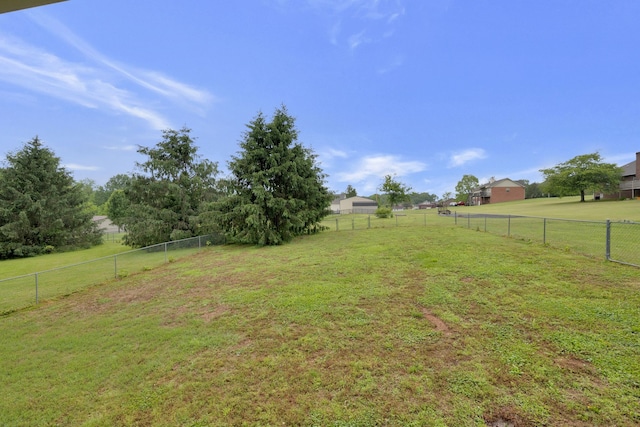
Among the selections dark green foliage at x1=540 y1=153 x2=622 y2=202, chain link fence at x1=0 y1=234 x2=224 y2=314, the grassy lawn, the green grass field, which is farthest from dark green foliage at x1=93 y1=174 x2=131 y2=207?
dark green foliage at x1=540 y1=153 x2=622 y2=202

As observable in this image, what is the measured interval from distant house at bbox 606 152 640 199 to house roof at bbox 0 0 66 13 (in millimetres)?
52784

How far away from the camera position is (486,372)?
2.84 metres

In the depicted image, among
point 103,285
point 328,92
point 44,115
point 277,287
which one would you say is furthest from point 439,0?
point 44,115

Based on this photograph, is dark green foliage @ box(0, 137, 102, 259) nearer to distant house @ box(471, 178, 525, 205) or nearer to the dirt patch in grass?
the dirt patch in grass

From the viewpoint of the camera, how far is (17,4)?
3.32m

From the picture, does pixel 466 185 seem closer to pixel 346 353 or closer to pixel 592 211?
pixel 592 211

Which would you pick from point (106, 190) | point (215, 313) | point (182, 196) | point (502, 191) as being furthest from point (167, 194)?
point (106, 190)

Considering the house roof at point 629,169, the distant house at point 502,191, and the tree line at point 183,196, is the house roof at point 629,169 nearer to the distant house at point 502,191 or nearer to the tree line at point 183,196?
the distant house at point 502,191

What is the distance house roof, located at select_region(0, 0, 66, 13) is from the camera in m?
3.25

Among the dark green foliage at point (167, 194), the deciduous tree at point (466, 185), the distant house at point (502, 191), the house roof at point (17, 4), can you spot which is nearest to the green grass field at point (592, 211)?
the distant house at point (502, 191)

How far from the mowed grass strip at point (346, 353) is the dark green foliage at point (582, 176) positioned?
140 feet

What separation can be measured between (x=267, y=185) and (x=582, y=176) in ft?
153

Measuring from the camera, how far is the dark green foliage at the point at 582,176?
1378 inches

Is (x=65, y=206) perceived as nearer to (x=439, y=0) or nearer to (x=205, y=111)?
(x=205, y=111)
